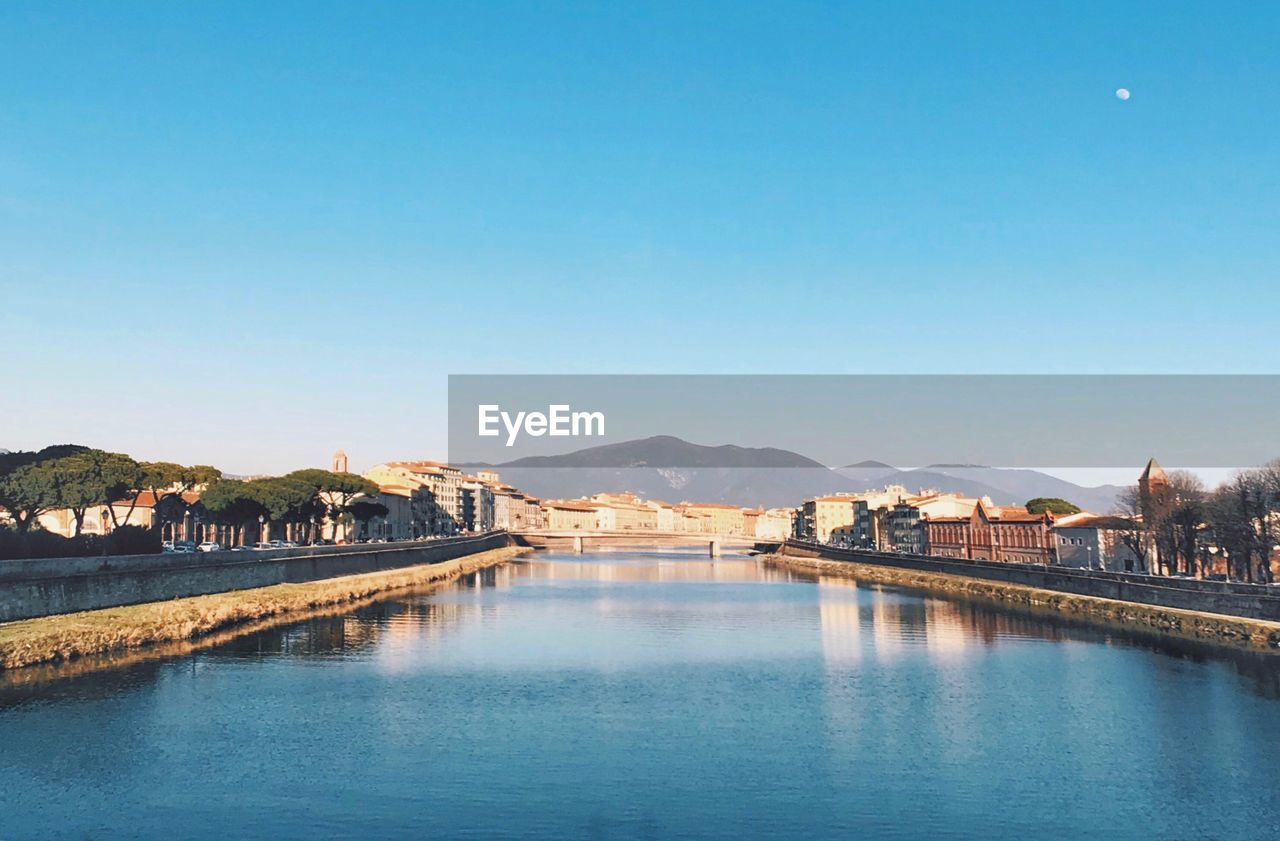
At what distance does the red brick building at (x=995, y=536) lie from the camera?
127750 mm

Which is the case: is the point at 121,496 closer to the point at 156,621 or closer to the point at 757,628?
the point at 156,621

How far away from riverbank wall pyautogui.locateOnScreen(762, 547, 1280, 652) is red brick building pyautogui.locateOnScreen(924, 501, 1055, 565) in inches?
654

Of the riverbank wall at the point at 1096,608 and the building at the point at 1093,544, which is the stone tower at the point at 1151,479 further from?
the riverbank wall at the point at 1096,608

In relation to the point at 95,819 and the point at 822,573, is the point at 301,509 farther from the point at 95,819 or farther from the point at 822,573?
A: the point at 95,819

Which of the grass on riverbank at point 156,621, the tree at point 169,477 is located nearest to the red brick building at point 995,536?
the grass on riverbank at point 156,621

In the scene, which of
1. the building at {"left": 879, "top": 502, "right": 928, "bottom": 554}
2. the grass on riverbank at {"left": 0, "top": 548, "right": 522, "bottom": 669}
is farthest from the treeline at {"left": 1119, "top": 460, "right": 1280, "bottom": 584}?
the grass on riverbank at {"left": 0, "top": 548, "right": 522, "bottom": 669}

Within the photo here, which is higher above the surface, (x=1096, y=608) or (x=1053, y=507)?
(x=1053, y=507)

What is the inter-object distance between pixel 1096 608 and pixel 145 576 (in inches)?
2471

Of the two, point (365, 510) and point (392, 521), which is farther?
point (392, 521)

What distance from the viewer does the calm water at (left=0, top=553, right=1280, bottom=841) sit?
24.0m

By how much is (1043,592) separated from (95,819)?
74199 millimetres

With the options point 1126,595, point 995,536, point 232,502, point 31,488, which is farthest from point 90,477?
point 995,536

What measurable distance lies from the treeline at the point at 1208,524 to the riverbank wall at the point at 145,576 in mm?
73011

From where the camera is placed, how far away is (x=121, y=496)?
80.4m
